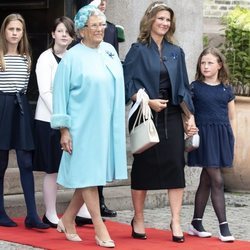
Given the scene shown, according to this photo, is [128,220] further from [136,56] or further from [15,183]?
[136,56]

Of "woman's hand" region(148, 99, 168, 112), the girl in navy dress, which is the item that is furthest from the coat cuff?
the girl in navy dress

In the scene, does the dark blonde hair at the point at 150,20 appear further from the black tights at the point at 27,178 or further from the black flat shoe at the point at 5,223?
the black flat shoe at the point at 5,223

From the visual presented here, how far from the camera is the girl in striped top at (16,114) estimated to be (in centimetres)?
945

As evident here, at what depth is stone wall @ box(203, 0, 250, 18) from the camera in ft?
45.6

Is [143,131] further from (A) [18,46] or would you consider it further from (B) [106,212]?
(B) [106,212]

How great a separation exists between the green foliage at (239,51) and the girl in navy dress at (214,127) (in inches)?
136

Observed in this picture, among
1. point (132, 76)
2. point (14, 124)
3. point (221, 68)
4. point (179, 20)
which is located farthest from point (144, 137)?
point (179, 20)

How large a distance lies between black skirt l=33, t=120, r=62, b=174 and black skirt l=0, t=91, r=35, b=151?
0.43ft

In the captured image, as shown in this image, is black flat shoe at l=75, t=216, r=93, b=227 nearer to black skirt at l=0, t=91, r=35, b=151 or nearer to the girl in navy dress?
black skirt at l=0, t=91, r=35, b=151

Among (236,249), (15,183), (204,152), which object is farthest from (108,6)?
(236,249)

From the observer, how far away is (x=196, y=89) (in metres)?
9.46

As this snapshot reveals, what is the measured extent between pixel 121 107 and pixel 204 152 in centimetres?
97

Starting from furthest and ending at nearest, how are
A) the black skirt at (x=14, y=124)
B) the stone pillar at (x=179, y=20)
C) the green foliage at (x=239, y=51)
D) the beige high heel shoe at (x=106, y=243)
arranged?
the green foliage at (x=239, y=51) → the stone pillar at (x=179, y=20) → the black skirt at (x=14, y=124) → the beige high heel shoe at (x=106, y=243)

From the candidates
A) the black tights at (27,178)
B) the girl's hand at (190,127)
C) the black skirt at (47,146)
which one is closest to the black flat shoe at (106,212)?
the black skirt at (47,146)
